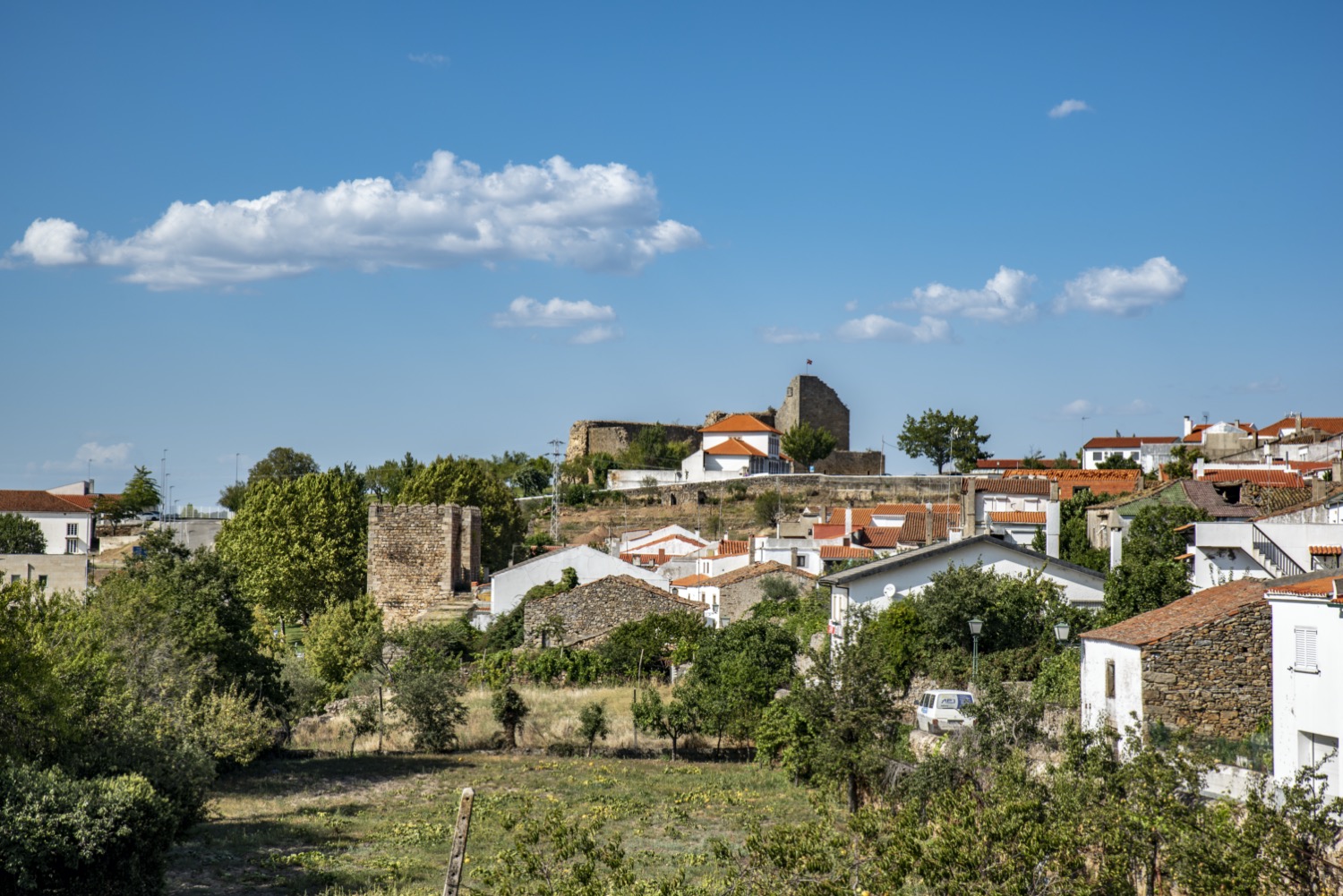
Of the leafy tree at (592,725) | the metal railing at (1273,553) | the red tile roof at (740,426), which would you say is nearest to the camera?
the metal railing at (1273,553)

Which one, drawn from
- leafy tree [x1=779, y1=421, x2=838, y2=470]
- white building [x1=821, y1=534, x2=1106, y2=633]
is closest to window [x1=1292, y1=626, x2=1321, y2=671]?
white building [x1=821, y1=534, x2=1106, y2=633]

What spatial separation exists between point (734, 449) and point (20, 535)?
Result: 150 feet

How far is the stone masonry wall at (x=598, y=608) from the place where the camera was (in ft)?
148

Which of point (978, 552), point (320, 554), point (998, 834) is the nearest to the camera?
point (998, 834)

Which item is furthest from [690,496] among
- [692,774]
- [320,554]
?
[692,774]

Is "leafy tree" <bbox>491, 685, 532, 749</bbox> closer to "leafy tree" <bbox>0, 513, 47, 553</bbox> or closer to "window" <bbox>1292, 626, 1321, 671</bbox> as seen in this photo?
"window" <bbox>1292, 626, 1321, 671</bbox>

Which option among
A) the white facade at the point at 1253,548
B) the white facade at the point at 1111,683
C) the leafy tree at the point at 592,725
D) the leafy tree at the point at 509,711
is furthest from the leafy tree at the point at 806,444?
the white facade at the point at 1111,683

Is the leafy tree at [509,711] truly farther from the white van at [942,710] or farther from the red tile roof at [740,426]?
the red tile roof at [740,426]

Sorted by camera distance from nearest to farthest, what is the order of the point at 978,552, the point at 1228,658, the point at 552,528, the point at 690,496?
1. the point at 1228,658
2. the point at 978,552
3. the point at 552,528
4. the point at 690,496

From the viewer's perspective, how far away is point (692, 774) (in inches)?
1162

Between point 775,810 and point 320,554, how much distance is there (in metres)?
39.1

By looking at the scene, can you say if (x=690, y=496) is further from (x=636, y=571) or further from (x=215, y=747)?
(x=215, y=747)

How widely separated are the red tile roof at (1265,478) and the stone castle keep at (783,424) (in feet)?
207

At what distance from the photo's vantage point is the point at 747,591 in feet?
148
